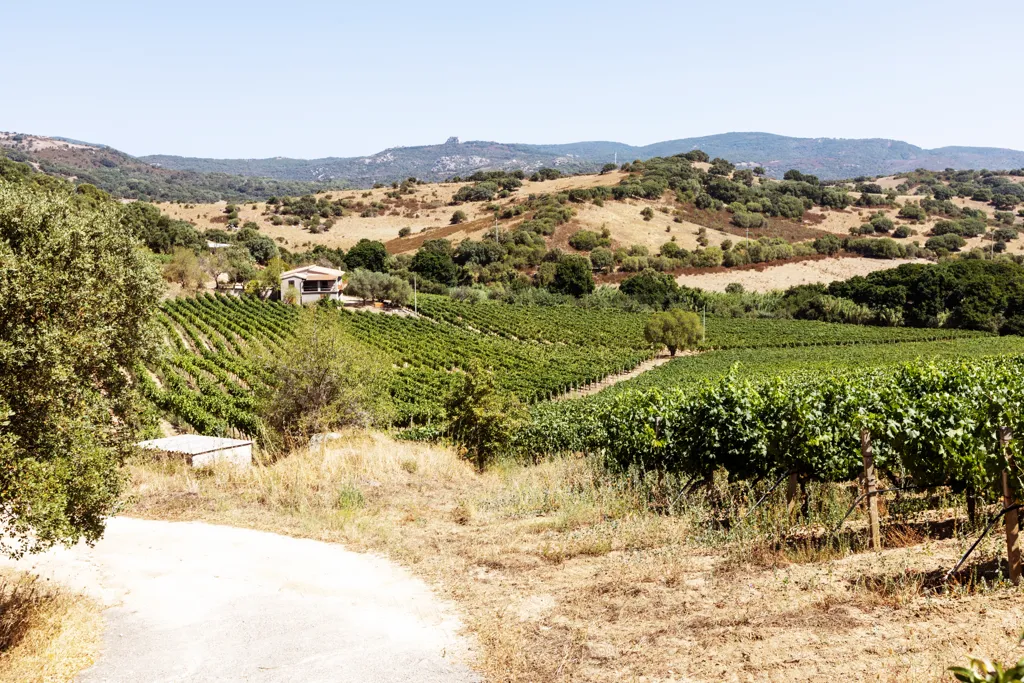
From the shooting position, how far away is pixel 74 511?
8.90m

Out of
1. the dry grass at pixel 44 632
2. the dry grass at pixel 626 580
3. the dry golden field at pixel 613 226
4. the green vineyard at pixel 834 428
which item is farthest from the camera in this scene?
the dry golden field at pixel 613 226

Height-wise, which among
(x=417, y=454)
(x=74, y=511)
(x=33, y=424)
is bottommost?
(x=417, y=454)

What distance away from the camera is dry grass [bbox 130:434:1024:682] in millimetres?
6980

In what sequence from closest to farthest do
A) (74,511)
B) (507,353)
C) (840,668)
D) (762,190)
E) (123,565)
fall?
(840,668)
(74,511)
(123,565)
(507,353)
(762,190)

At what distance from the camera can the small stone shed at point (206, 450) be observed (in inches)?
762

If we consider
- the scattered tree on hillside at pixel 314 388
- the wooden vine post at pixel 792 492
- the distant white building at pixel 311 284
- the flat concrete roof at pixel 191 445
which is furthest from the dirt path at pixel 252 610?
the distant white building at pixel 311 284

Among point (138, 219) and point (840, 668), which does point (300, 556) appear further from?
point (138, 219)

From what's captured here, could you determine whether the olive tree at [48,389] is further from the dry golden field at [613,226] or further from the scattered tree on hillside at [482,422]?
the dry golden field at [613,226]

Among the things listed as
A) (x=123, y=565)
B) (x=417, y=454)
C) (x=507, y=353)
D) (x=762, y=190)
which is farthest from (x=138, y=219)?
(x=762, y=190)

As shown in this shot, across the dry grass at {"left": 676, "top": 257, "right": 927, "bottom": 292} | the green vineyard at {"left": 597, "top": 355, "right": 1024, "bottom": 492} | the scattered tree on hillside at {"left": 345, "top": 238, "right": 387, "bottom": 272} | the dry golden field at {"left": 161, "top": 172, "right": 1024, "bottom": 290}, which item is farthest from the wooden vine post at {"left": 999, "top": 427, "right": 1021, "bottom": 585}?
the dry golden field at {"left": 161, "top": 172, "right": 1024, "bottom": 290}

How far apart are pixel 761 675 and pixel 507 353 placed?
5649cm

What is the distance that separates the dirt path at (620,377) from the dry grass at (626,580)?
34.9 m

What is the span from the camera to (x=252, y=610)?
941 cm

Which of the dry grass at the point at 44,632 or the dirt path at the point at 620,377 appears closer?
the dry grass at the point at 44,632
